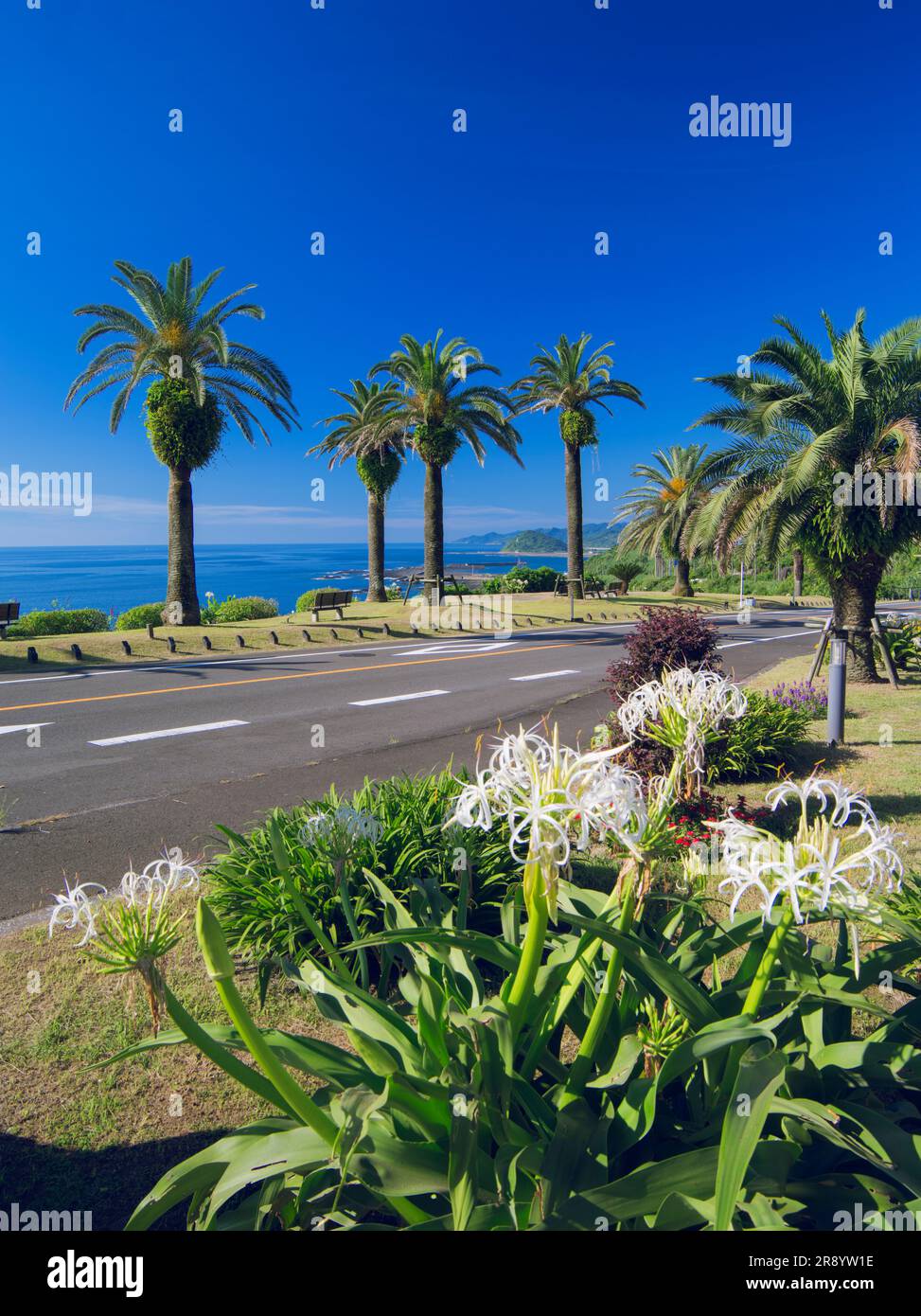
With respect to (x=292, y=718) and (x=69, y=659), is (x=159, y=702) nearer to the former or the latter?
(x=292, y=718)

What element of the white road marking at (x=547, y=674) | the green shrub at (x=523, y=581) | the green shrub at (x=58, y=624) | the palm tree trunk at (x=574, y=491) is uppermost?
the palm tree trunk at (x=574, y=491)

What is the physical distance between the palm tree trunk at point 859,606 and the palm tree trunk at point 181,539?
17.2 metres

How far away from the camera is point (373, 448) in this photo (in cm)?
2923

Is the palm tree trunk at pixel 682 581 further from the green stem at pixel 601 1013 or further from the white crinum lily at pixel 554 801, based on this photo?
the white crinum lily at pixel 554 801

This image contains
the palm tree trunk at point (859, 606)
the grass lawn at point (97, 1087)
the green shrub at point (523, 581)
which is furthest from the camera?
the green shrub at point (523, 581)

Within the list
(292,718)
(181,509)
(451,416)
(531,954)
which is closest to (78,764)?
(292,718)

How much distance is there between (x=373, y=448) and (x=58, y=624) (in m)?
13.2

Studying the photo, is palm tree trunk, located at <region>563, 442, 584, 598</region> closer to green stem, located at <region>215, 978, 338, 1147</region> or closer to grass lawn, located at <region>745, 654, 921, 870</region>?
grass lawn, located at <region>745, 654, 921, 870</region>

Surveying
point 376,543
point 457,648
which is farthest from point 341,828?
point 376,543

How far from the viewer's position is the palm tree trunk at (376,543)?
104 ft

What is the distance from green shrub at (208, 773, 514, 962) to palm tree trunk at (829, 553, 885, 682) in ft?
33.9

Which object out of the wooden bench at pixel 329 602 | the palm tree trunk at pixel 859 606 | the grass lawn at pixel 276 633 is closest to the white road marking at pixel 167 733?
the grass lawn at pixel 276 633

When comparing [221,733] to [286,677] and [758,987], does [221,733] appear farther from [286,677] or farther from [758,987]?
[758,987]
